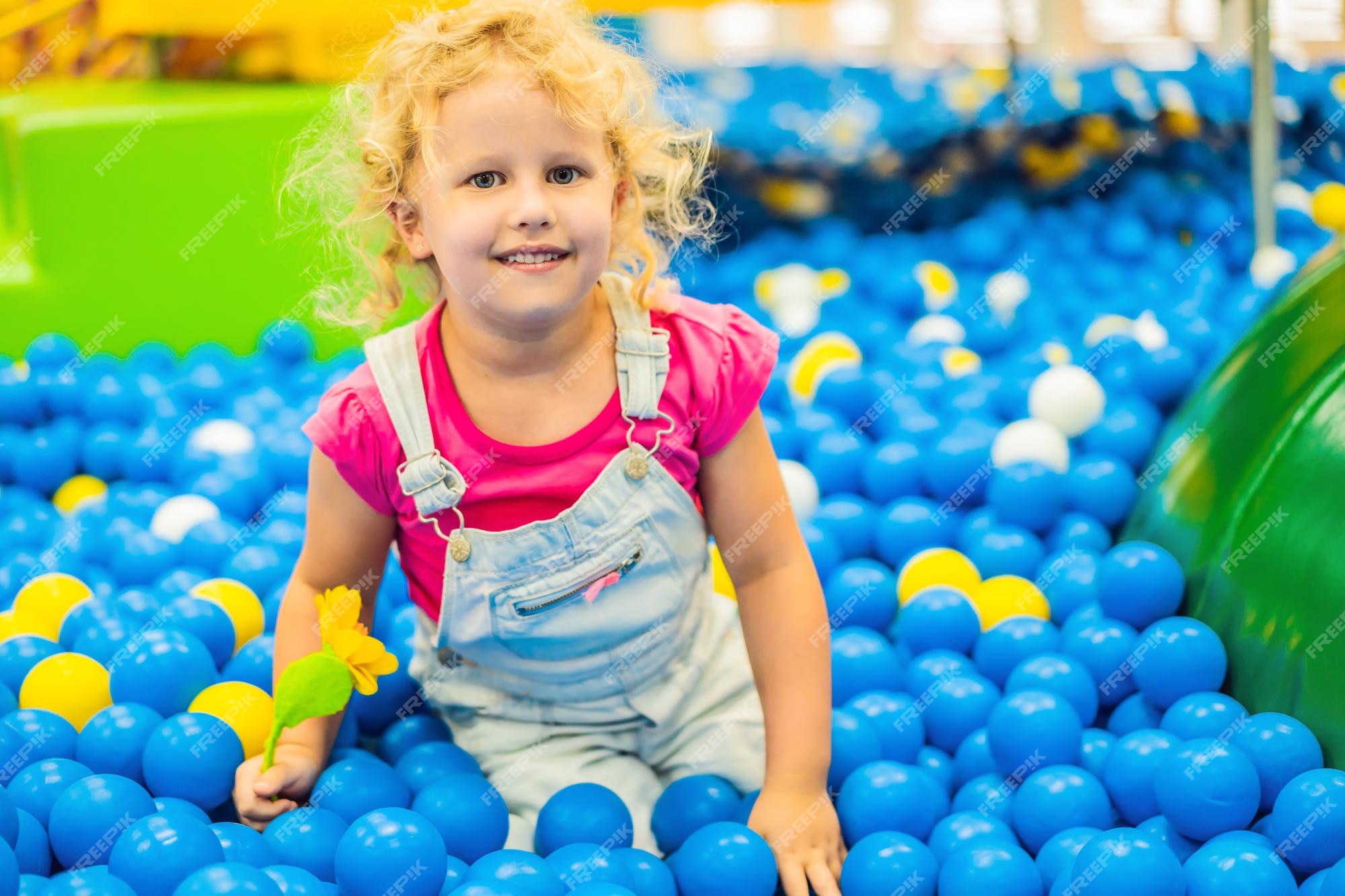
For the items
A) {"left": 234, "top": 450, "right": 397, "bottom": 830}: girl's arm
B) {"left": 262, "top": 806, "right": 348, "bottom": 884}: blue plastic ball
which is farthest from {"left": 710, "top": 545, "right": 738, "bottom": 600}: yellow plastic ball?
{"left": 262, "top": 806, "right": 348, "bottom": 884}: blue plastic ball

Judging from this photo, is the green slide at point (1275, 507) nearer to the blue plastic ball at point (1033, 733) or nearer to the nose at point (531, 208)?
the blue plastic ball at point (1033, 733)

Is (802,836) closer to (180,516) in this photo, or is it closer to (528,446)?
(528,446)

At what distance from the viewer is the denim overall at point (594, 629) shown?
3.91 feet

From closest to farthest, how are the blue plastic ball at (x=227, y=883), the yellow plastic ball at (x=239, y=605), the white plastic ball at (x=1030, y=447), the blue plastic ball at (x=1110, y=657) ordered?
the blue plastic ball at (x=227, y=883)
the blue plastic ball at (x=1110, y=657)
the yellow plastic ball at (x=239, y=605)
the white plastic ball at (x=1030, y=447)

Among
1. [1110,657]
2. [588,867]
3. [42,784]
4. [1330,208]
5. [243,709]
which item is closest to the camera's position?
[588,867]

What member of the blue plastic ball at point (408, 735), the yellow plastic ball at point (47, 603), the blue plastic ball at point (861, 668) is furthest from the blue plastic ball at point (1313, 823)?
the yellow plastic ball at point (47, 603)

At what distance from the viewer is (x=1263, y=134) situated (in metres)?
2.37

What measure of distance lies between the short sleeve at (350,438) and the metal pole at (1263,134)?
5.69 feet

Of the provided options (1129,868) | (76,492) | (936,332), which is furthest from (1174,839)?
(76,492)

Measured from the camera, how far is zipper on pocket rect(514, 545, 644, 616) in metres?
1.20

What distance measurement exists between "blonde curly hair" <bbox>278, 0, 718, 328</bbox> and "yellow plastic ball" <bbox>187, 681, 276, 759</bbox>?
37 cm

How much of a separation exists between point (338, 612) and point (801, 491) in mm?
853

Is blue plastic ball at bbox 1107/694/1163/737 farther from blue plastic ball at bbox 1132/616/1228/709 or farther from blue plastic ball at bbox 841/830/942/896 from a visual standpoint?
blue plastic ball at bbox 841/830/942/896

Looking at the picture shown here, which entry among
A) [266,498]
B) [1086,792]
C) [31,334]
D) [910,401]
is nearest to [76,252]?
[31,334]
